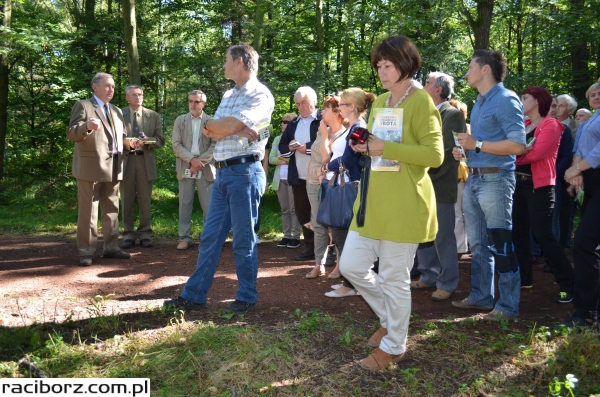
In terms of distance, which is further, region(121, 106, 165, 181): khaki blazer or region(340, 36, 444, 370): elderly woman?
region(121, 106, 165, 181): khaki blazer

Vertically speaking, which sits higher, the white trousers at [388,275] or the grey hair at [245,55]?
the grey hair at [245,55]

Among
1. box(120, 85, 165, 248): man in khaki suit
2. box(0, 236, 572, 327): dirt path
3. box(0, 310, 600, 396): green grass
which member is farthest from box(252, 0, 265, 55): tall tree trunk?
box(0, 310, 600, 396): green grass

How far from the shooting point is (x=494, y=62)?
15.8 ft

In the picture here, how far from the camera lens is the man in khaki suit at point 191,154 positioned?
845 cm

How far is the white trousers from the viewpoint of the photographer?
362 cm

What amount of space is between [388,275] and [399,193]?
0.56m

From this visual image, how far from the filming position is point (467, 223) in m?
5.18

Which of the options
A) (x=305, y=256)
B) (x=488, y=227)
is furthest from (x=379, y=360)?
(x=305, y=256)

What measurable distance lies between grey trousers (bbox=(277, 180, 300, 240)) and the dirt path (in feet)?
1.68

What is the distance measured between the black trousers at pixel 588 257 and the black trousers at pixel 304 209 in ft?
12.8

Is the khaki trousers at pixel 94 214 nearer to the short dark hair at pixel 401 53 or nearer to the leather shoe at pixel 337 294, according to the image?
the leather shoe at pixel 337 294

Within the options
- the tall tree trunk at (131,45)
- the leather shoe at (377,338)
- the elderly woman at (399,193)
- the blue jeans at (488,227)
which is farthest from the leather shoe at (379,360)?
the tall tree trunk at (131,45)

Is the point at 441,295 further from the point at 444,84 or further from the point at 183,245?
the point at 183,245

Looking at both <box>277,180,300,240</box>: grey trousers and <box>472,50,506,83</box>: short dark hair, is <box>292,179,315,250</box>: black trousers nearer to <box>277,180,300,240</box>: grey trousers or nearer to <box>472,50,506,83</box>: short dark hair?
<box>277,180,300,240</box>: grey trousers
